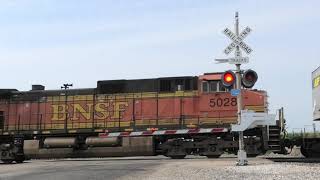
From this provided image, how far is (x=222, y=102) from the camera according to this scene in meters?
23.5

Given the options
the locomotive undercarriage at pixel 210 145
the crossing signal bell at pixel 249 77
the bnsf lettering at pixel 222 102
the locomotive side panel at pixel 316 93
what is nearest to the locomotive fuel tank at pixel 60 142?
the locomotive undercarriage at pixel 210 145

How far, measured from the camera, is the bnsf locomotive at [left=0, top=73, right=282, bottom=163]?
23062mm

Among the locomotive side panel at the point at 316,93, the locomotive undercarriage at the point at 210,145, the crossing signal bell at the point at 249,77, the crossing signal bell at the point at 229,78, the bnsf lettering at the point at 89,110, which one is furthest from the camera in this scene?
the bnsf lettering at the point at 89,110

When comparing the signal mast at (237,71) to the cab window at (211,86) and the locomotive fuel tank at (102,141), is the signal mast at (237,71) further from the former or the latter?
the locomotive fuel tank at (102,141)

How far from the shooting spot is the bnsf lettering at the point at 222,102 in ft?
76.4

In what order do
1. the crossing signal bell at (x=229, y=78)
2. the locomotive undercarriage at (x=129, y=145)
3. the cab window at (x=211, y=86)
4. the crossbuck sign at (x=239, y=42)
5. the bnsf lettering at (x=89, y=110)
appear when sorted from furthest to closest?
1. the bnsf lettering at (x=89, y=110)
2. the cab window at (x=211, y=86)
3. the locomotive undercarriage at (x=129, y=145)
4. the crossbuck sign at (x=239, y=42)
5. the crossing signal bell at (x=229, y=78)

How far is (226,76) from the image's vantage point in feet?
52.6

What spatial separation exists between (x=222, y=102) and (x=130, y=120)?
4.73 metres

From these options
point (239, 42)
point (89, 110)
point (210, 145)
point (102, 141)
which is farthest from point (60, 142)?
point (239, 42)

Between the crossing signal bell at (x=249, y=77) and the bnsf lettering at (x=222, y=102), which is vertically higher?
the crossing signal bell at (x=249, y=77)

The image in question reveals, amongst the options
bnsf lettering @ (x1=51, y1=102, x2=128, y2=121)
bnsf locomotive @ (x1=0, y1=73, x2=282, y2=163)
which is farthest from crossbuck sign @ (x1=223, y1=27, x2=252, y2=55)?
bnsf lettering @ (x1=51, y1=102, x2=128, y2=121)

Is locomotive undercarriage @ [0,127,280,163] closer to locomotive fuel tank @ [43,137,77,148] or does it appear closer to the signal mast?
locomotive fuel tank @ [43,137,77,148]

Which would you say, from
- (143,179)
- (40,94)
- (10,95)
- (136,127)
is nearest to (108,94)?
(136,127)

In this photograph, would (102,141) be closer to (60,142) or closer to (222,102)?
(60,142)
